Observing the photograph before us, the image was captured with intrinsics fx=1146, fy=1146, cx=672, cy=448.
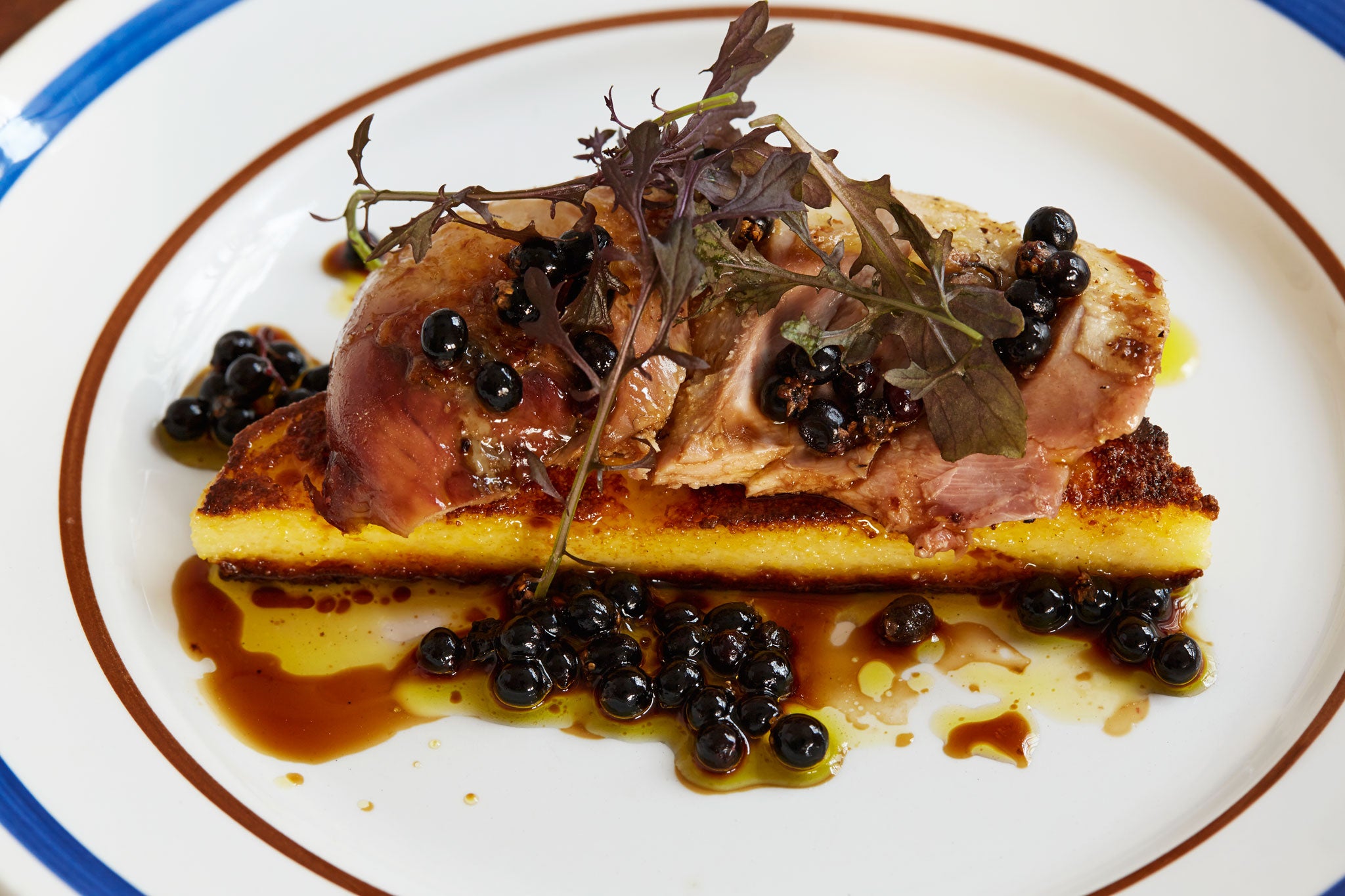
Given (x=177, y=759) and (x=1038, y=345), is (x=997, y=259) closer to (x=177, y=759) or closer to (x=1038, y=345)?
(x=1038, y=345)

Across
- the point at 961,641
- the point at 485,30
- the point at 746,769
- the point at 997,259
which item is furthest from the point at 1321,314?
the point at 485,30

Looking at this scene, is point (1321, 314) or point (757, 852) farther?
point (1321, 314)

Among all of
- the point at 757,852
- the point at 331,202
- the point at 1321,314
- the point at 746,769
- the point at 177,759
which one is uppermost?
the point at 1321,314

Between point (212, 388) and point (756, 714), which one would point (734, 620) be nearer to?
point (756, 714)

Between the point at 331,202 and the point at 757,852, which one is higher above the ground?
the point at 331,202

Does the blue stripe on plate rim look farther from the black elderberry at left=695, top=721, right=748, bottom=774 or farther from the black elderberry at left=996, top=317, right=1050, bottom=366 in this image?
the black elderberry at left=695, top=721, right=748, bottom=774

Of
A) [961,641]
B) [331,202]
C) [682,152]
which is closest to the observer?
[682,152]
